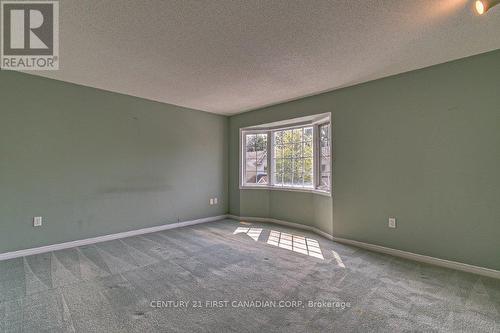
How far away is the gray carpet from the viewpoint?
5.93ft

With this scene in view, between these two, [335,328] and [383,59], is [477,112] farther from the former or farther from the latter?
[335,328]

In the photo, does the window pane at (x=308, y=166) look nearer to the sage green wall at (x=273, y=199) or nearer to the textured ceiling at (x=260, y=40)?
the sage green wall at (x=273, y=199)

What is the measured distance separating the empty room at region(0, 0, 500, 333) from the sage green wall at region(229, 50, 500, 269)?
16 mm

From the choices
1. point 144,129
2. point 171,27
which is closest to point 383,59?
point 171,27

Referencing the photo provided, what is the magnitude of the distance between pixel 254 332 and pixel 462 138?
3005mm

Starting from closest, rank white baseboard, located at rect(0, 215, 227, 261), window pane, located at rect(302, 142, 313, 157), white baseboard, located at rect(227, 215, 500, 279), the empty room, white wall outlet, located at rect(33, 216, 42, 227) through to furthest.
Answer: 1. the empty room
2. white baseboard, located at rect(227, 215, 500, 279)
3. white baseboard, located at rect(0, 215, 227, 261)
4. white wall outlet, located at rect(33, 216, 42, 227)
5. window pane, located at rect(302, 142, 313, 157)

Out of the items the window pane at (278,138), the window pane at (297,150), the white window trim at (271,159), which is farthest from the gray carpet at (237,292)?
the window pane at (278,138)

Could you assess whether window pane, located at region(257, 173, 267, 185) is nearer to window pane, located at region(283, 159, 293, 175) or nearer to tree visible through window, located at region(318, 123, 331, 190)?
window pane, located at region(283, 159, 293, 175)

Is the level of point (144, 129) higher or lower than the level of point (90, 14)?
lower

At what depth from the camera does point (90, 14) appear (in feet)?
6.47

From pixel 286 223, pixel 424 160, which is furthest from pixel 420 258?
pixel 286 223

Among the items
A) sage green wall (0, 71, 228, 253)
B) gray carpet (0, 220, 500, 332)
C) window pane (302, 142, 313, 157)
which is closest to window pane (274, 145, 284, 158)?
window pane (302, 142, 313, 157)

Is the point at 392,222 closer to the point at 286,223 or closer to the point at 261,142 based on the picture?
the point at 286,223

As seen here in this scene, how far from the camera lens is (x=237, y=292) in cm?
225
